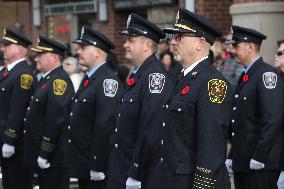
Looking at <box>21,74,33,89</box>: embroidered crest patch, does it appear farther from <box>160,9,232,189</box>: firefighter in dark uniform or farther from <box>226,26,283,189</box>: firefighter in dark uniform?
<box>160,9,232,189</box>: firefighter in dark uniform

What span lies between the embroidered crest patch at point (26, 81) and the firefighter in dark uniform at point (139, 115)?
2.50m

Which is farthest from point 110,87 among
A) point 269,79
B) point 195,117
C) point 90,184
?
point 195,117

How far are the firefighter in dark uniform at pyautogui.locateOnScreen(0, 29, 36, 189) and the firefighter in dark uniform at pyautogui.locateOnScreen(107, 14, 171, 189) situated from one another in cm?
235

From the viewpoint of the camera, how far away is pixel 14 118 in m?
8.52

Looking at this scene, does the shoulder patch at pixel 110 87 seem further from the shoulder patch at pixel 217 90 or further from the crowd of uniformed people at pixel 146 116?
the shoulder patch at pixel 217 90

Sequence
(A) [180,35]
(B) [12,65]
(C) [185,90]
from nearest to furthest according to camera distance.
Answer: (C) [185,90] → (A) [180,35] → (B) [12,65]

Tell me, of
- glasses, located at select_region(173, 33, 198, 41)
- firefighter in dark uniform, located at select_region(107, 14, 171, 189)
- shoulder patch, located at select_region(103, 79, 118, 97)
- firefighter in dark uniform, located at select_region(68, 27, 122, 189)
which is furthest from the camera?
shoulder patch, located at select_region(103, 79, 118, 97)

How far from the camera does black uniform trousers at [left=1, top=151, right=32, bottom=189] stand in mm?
8648

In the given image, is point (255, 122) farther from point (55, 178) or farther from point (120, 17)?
point (120, 17)

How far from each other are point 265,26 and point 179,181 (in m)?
6.68

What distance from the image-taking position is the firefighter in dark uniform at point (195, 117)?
15.5 feet

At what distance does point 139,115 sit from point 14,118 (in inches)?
108

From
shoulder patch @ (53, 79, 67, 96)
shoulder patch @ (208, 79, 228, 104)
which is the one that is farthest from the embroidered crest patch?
shoulder patch @ (208, 79, 228, 104)

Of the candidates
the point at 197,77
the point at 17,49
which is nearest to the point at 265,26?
the point at 17,49
